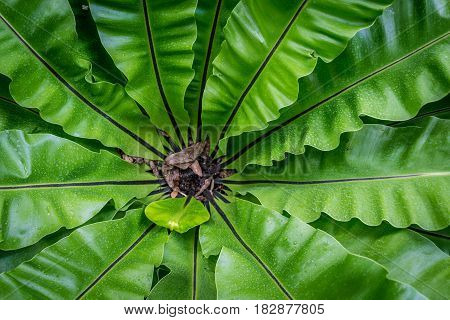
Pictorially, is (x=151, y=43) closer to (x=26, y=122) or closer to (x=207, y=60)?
(x=207, y=60)

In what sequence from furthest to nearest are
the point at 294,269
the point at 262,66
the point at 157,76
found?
the point at 157,76
the point at 262,66
the point at 294,269

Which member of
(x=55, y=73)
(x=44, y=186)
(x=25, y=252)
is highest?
(x=55, y=73)

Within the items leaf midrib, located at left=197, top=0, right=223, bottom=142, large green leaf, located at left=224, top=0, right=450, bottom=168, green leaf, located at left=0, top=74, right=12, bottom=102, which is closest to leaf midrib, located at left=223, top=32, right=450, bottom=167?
large green leaf, located at left=224, top=0, right=450, bottom=168

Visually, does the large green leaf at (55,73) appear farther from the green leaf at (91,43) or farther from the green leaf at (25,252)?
the green leaf at (25,252)

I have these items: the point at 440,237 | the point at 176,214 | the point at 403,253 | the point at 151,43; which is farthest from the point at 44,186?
the point at 440,237

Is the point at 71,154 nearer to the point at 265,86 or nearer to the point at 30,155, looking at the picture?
the point at 30,155

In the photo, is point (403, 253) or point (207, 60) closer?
point (403, 253)

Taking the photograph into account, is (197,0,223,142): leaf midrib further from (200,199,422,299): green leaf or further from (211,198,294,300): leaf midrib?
(200,199,422,299): green leaf
